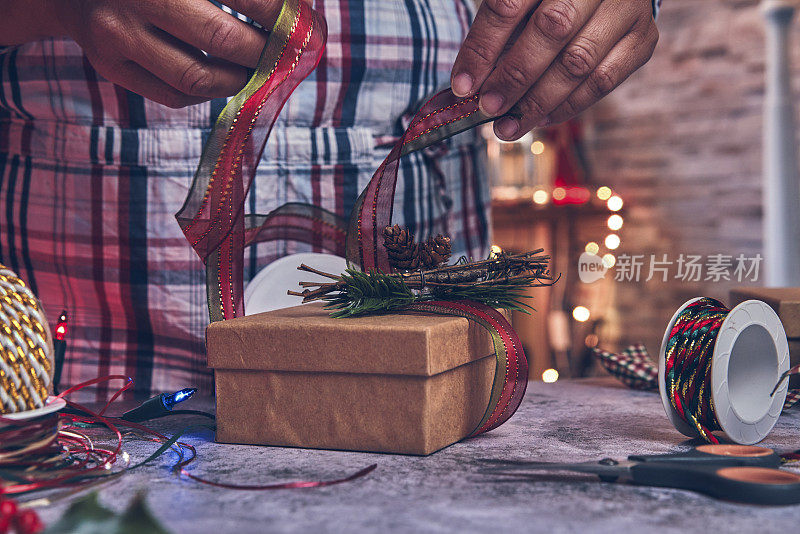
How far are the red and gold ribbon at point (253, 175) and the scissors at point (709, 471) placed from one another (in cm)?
14

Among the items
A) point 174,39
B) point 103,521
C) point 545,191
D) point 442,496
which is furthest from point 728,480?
point 545,191

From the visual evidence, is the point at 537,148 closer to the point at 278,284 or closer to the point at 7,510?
the point at 278,284

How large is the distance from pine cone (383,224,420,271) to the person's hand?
17 centimetres

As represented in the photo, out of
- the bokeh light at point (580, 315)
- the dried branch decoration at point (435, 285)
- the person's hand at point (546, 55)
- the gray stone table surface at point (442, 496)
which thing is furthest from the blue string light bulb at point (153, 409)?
the bokeh light at point (580, 315)

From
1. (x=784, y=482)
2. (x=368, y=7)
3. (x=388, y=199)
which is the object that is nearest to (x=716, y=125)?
(x=368, y=7)

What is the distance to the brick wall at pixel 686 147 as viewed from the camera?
2924mm

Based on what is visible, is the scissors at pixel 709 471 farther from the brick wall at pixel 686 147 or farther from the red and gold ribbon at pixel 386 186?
the brick wall at pixel 686 147

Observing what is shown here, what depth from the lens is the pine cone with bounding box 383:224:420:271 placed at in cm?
82

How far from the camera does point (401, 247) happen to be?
82 centimetres

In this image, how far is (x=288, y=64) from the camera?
0.79 m

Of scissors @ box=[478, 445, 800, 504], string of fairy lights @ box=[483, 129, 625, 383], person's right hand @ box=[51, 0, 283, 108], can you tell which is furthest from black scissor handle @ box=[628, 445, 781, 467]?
string of fairy lights @ box=[483, 129, 625, 383]

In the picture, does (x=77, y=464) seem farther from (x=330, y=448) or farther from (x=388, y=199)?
(x=388, y=199)

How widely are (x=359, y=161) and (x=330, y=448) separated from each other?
53cm

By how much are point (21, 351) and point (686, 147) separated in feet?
9.54
